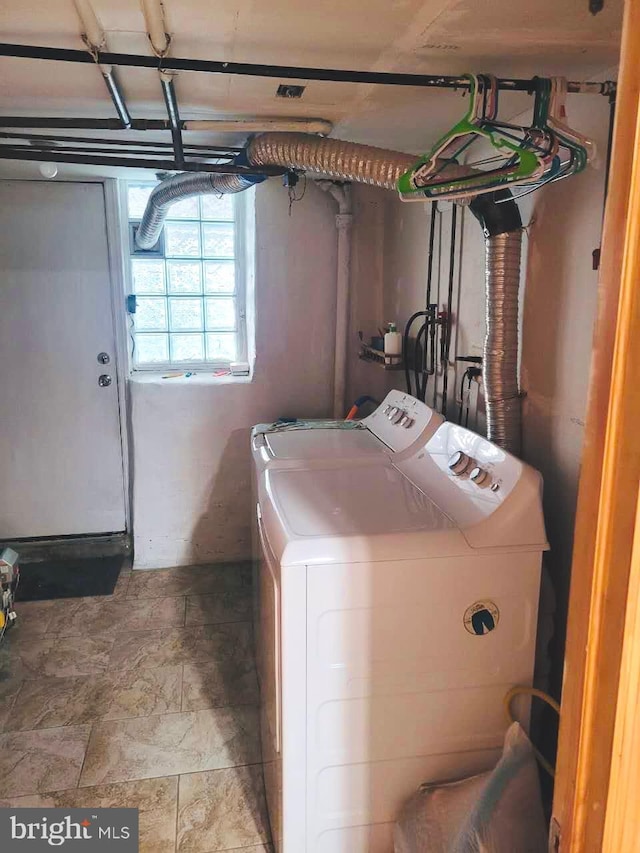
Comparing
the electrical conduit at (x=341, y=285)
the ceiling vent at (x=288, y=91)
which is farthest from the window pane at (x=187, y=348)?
the ceiling vent at (x=288, y=91)

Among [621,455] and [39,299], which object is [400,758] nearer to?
[621,455]

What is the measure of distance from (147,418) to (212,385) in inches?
14.6

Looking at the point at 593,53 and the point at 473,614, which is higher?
the point at 593,53

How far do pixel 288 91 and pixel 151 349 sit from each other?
195 centimetres

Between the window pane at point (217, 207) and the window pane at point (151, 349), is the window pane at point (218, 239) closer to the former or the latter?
the window pane at point (217, 207)

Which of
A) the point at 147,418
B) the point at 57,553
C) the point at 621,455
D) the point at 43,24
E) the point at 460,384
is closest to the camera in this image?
the point at 621,455

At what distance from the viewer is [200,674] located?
228 centimetres

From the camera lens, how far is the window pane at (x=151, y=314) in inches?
127

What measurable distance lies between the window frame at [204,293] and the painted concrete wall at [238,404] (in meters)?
0.30

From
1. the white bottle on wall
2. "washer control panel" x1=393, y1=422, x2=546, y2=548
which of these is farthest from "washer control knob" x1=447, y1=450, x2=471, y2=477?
the white bottle on wall

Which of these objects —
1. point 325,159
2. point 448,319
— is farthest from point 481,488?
point 325,159

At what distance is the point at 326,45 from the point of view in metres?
1.31

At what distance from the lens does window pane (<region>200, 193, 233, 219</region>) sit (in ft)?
10.4

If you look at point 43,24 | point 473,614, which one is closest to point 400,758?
point 473,614
